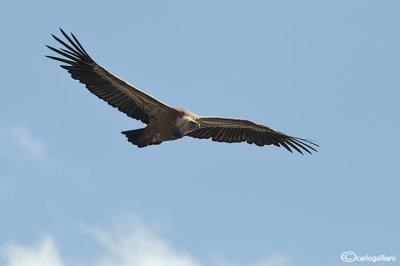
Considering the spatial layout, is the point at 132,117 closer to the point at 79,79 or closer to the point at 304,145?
the point at 79,79

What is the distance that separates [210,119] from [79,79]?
11.4 ft

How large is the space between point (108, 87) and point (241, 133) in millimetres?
3972

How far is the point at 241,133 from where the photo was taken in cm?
2858

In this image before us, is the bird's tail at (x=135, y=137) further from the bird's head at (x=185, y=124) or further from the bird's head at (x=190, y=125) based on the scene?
the bird's head at (x=190, y=125)

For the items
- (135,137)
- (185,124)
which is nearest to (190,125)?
(185,124)

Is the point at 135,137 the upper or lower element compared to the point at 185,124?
lower

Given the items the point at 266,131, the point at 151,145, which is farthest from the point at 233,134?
the point at 151,145

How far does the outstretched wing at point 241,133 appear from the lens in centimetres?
2788

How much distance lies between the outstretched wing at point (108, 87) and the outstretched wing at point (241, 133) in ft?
4.44

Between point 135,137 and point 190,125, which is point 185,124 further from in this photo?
point 135,137

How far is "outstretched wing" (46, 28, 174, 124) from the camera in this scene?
2597cm

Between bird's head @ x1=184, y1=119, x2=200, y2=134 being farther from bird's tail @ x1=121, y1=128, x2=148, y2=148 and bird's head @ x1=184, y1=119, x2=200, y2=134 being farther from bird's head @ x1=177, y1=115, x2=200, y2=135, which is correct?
bird's tail @ x1=121, y1=128, x2=148, y2=148

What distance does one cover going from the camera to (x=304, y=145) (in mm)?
28906

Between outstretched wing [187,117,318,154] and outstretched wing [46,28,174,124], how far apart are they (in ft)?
4.44
